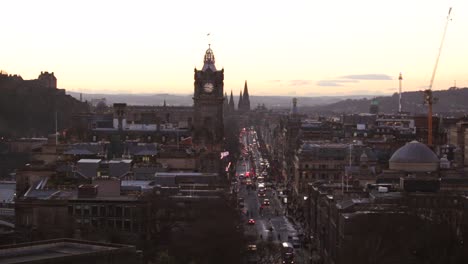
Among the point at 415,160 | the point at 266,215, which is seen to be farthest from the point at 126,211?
the point at 415,160

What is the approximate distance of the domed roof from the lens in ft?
302

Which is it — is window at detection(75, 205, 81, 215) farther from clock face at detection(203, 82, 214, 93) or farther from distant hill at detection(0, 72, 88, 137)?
distant hill at detection(0, 72, 88, 137)

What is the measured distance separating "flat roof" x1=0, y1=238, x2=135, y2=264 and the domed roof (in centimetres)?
5624

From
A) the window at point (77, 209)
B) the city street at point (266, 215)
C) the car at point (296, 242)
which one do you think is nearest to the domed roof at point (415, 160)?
the city street at point (266, 215)

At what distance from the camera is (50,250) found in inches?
1497

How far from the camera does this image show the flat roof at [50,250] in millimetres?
36312

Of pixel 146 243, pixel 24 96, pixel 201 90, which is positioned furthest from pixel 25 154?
pixel 146 243

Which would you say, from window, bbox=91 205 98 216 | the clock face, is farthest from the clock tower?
window, bbox=91 205 98 216

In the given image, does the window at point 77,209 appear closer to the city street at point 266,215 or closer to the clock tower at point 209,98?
the city street at point 266,215

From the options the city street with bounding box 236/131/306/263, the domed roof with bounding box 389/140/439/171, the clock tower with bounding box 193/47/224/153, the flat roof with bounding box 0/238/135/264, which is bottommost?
the city street with bounding box 236/131/306/263

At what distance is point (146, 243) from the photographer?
208ft

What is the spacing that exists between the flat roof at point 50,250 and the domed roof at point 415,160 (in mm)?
56235

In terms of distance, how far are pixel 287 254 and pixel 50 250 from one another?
3370 centimetres

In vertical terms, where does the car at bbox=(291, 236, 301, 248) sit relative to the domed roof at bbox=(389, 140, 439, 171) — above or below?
below
